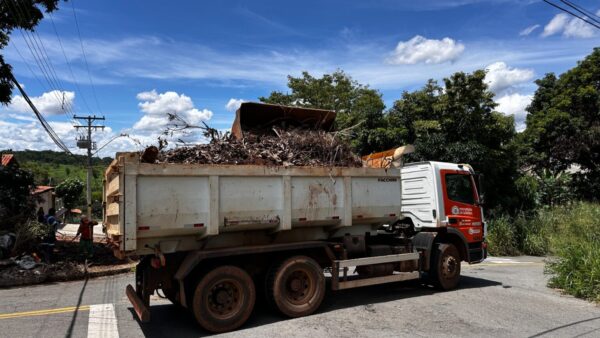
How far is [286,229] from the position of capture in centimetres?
668

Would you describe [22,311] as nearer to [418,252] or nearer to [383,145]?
[418,252]

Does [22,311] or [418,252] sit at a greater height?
[418,252]

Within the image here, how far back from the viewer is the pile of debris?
6.65m

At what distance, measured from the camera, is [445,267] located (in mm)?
8664

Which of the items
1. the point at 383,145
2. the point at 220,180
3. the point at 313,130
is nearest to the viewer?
the point at 220,180

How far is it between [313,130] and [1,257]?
9316 millimetres

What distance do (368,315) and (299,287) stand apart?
1.12 metres

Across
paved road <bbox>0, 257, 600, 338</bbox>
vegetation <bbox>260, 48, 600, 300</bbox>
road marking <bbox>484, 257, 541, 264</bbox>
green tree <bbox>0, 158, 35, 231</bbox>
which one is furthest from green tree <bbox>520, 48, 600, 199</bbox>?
green tree <bbox>0, 158, 35, 231</bbox>

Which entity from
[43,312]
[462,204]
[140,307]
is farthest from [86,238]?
[462,204]

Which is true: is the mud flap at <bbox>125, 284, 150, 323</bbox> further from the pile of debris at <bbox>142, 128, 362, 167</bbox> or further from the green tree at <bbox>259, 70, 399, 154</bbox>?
the green tree at <bbox>259, 70, 399, 154</bbox>

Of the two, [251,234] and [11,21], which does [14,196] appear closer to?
[11,21]

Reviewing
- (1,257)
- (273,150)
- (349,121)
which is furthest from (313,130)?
(349,121)

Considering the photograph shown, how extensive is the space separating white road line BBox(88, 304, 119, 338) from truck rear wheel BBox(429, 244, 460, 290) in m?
5.51

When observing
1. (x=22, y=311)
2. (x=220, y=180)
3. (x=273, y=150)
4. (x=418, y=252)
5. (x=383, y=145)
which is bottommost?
(x=22, y=311)
